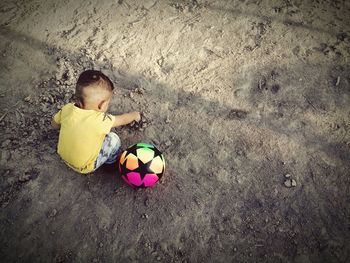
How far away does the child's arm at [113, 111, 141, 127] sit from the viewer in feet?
9.10

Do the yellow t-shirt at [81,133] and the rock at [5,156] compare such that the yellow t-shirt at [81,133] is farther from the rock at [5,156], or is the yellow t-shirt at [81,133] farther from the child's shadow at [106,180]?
the rock at [5,156]

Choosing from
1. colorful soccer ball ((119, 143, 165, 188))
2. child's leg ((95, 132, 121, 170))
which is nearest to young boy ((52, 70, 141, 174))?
child's leg ((95, 132, 121, 170))

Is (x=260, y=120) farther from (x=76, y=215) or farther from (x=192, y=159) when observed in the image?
(x=76, y=215)

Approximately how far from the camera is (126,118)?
2.94 metres

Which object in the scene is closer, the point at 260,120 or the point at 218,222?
the point at 218,222

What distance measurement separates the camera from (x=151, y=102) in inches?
136

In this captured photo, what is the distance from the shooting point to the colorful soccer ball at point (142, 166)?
2666 millimetres

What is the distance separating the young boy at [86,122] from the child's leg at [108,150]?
105 mm

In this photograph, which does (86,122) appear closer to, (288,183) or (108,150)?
(108,150)

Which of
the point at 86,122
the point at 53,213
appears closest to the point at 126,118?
the point at 86,122

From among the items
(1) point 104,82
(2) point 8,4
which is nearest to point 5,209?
(1) point 104,82

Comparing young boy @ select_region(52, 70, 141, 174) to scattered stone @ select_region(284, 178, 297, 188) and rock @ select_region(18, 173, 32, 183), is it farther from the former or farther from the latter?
scattered stone @ select_region(284, 178, 297, 188)

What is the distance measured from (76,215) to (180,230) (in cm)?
106

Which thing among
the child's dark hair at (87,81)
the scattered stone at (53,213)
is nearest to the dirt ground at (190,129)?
the scattered stone at (53,213)
